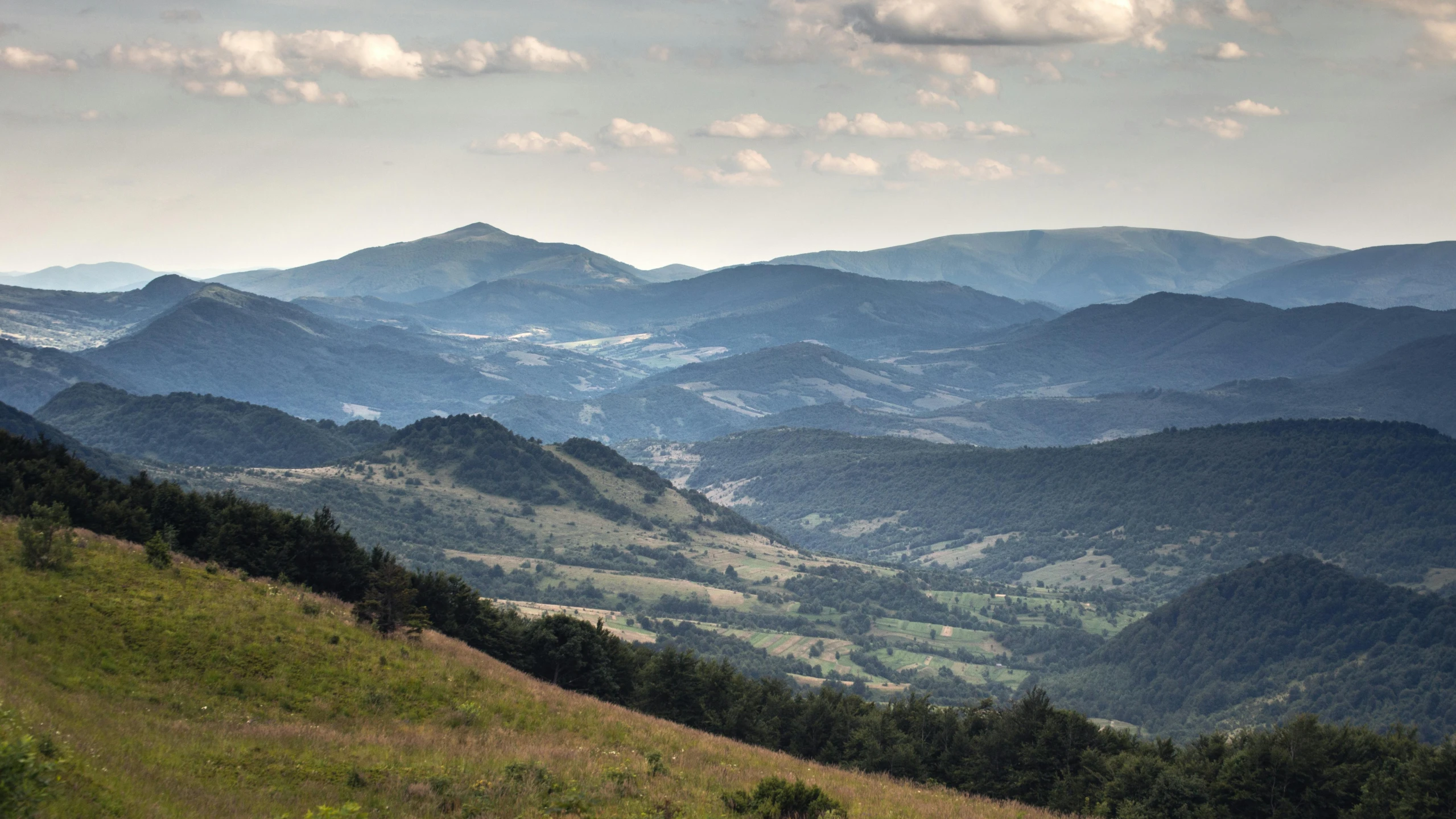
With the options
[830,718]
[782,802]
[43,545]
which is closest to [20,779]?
[782,802]

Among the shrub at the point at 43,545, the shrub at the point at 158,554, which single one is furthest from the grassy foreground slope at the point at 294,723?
the shrub at the point at 158,554

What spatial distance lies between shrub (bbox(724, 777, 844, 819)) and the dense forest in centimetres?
2054

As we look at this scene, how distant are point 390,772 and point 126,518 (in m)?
34.3

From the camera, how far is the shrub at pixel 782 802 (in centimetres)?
2903

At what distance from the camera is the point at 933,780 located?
52344 millimetres

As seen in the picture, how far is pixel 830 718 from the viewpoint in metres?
65.9

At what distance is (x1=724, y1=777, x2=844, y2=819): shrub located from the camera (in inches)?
1143

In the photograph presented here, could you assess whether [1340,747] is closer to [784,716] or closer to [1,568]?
[784,716]

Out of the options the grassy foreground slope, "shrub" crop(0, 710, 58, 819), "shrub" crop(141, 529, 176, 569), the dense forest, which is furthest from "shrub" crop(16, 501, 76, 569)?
"shrub" crop(0, 710, 58, 819)

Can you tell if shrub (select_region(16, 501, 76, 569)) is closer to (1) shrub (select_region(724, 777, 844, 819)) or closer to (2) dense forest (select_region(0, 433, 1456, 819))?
(2) dense forest (select_region(0, 433, 1456, 819))

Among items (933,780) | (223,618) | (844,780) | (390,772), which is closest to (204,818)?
(390,772)

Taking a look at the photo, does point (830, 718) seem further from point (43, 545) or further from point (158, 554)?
point (43, 545)

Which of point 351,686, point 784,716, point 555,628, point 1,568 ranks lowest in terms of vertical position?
point 784,716

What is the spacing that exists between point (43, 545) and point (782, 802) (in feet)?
92.1
